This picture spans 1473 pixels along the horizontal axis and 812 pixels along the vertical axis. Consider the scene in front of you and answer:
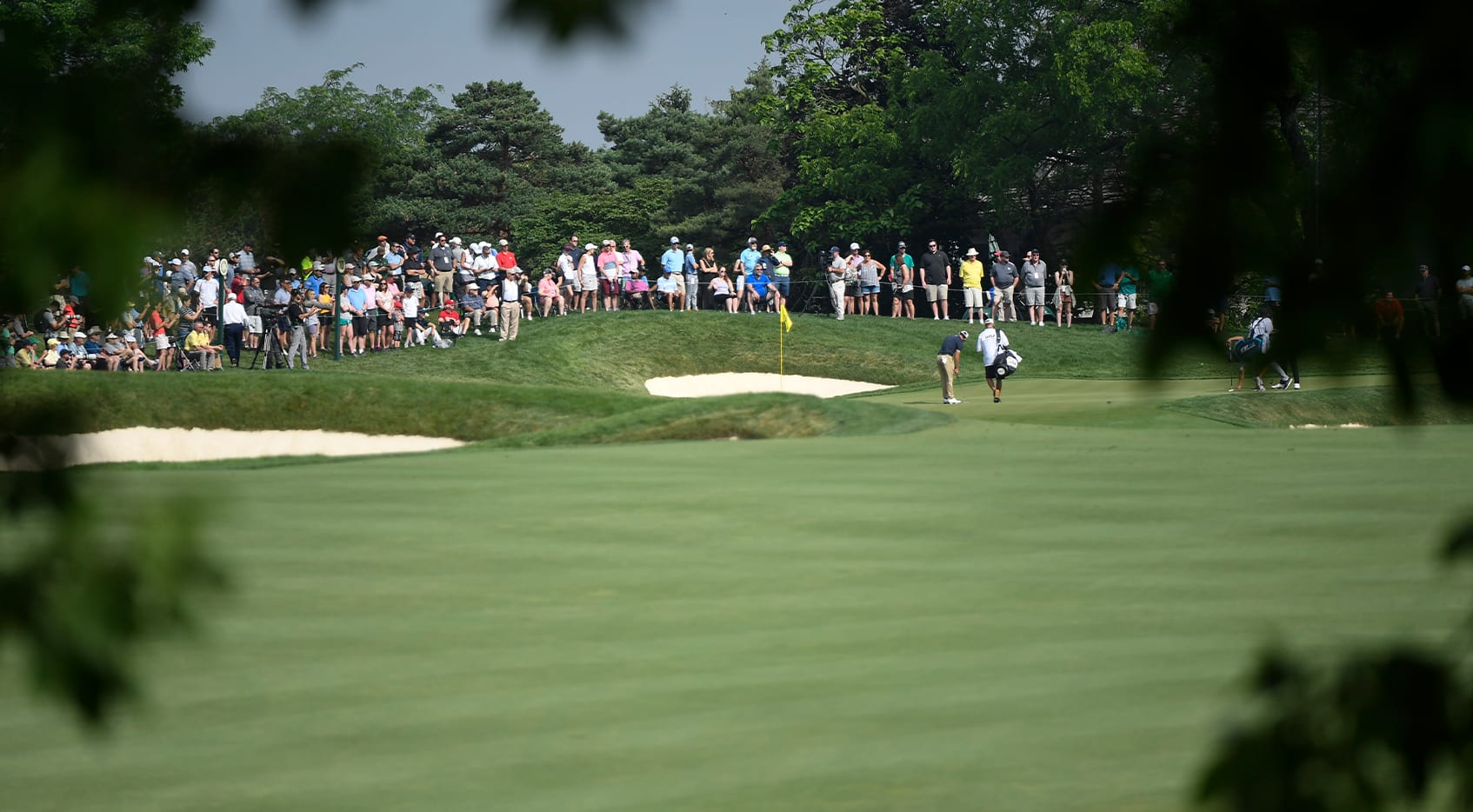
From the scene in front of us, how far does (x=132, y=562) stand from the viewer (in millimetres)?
1603

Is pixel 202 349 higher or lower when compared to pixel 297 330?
lower

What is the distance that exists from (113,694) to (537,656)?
6.14 metres

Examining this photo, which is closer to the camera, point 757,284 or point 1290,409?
point 1290,409

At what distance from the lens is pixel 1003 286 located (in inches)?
1725

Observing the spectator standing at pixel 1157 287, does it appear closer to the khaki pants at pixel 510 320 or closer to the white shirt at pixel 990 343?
the white shirt at pixel 990 343

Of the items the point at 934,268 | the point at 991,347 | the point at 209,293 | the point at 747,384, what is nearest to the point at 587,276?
the point at 747,384

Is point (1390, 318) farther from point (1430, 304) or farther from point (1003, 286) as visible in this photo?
point (1003, 286)

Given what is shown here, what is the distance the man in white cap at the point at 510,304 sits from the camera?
38.2 m

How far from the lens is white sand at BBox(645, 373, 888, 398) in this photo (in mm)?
39188

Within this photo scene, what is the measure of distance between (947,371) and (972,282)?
14250 mm

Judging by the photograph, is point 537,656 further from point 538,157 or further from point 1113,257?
point 538,157

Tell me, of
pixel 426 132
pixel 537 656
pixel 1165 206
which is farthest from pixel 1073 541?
pixel 426 132

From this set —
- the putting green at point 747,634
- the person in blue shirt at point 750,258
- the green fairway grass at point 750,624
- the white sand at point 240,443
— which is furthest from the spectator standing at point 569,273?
the putting green at point 747,634

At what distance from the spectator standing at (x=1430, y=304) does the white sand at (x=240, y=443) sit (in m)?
22.4
